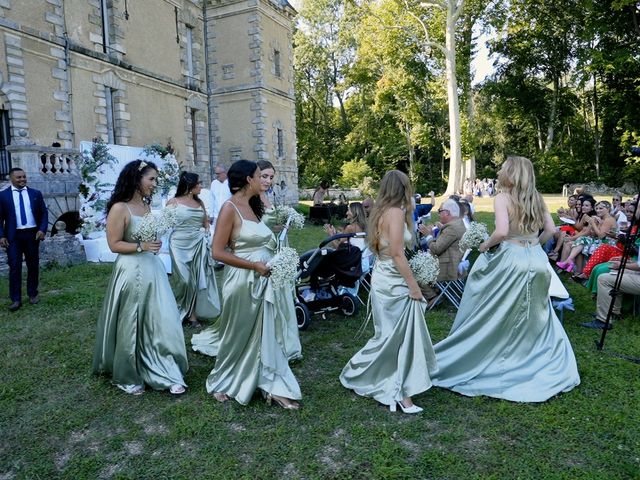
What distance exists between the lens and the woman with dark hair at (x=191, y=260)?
640 cm

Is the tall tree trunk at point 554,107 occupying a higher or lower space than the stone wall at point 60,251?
higher

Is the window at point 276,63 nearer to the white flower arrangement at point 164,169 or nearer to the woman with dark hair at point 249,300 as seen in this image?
the white flower arrangement at point 164,169

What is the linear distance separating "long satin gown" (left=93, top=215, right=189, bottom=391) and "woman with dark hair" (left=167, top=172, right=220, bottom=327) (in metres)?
2.08

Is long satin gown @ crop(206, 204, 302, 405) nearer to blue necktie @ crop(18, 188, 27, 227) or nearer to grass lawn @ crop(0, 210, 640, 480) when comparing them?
grass lawn @ crop(0, 210, 640, 480)

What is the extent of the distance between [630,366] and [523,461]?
2284mm

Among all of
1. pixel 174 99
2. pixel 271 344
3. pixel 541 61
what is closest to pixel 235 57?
pixel 174 99

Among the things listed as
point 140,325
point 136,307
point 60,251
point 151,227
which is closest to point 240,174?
point 151,227

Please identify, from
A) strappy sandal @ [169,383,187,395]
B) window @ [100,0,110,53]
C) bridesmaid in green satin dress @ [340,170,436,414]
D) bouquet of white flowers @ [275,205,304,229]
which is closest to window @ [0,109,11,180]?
window @ [100,0,110,53]

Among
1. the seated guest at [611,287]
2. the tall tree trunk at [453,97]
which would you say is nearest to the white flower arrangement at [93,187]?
the seated guest at [611,287]

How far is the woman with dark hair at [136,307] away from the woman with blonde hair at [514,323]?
2444mm

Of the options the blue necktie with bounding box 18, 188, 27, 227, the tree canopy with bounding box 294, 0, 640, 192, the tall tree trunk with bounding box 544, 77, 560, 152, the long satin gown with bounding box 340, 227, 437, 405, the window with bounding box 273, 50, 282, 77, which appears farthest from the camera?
the tall tree trunk with bounding box 544, 77, 560, 152

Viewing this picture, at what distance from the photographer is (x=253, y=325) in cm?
391

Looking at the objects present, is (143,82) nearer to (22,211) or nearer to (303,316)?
(22,211)

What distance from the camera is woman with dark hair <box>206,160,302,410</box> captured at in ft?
12.5
